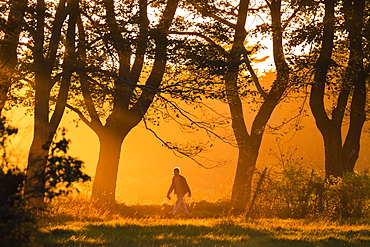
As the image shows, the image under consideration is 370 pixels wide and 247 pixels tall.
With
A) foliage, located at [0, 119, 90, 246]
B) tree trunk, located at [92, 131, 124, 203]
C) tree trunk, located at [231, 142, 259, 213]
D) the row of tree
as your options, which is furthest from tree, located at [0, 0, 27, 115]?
foliage, located at [0, 119, 90, 246]

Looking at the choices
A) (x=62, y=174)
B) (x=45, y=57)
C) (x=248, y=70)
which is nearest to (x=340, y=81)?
(x=248, y=70)

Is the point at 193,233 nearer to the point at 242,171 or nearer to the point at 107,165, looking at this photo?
the point at 107,165

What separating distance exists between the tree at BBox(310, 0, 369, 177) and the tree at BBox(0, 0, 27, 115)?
33.0ft

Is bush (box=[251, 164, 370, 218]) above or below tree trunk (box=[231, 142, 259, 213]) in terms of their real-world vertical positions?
below

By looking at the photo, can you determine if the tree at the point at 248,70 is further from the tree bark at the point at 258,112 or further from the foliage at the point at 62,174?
the foliage at the point at 62,174

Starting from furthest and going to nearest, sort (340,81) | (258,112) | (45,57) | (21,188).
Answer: (258,112) < (340,81) < (45,57) < (21,188)

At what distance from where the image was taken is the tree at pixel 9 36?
15.5 metres

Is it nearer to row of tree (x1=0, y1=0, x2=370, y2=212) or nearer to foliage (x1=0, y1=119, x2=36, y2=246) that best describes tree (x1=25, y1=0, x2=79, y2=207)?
row of tree (x1=0, y1=0, x2=370, y2=212)

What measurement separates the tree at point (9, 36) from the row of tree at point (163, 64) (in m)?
0.03

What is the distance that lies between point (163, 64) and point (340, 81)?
6.08 m

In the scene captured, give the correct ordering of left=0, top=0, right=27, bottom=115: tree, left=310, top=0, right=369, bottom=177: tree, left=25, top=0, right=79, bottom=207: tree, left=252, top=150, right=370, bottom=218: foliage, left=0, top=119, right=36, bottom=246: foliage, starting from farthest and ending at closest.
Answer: left=310, top=0, right=369, bottom=177: tree, left=252, top=150, right=370, bottom=218: foliage, left=25, top=0, right=79, bottom=207: tree, left=0, top=0, right=27, bottom=115: tree, left=0, top=119, right=36, bottom=246: foliage

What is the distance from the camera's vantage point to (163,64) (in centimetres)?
2062

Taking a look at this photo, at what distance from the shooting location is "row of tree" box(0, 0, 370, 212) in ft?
54.3

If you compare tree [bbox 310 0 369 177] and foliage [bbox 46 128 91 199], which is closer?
foliage [bbox 46 128 91 199]
